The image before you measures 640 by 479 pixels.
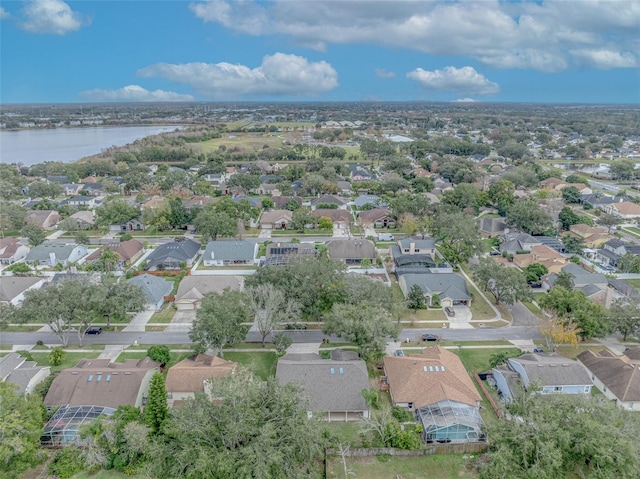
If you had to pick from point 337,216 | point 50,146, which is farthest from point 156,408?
point 50,146

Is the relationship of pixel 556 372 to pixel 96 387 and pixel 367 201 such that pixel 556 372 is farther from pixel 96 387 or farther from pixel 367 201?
pixel 367 201

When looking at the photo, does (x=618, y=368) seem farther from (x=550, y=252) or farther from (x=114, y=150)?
(x=114, y=150)

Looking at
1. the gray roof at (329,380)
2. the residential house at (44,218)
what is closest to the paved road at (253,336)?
the gray roof at (329,380)

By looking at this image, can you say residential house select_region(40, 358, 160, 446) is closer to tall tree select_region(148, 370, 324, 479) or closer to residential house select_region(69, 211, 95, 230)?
tall tree select_region(148, 370, 324, 479)

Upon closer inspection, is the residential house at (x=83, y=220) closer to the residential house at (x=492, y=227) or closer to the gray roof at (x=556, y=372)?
the residential house at (x=492, y=227)

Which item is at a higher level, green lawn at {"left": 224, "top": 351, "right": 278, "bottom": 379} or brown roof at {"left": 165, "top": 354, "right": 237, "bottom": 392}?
brown roof at {"left": 165, "top": 354, "right": 237, "bottom": 392}

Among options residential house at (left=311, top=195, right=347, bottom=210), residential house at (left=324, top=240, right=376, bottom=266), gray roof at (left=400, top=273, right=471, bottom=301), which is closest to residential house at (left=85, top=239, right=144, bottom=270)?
residential house at (left=324, top=240, right=376, bottom=266)
